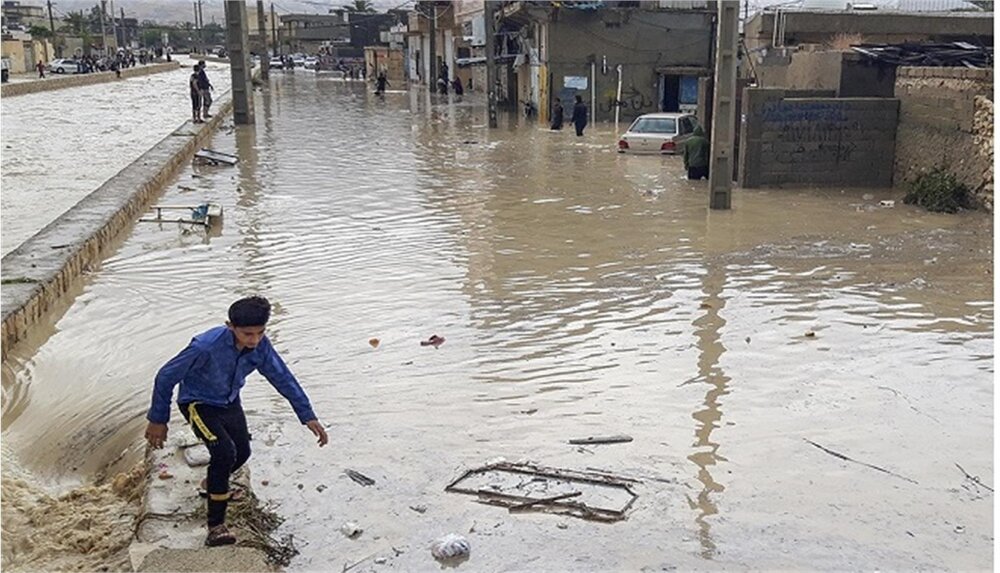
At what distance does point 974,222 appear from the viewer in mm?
13367

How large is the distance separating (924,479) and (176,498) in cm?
416

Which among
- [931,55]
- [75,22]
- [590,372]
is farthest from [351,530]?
A: [75,22]

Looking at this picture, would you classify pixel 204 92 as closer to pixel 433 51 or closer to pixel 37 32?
pixel 433 51

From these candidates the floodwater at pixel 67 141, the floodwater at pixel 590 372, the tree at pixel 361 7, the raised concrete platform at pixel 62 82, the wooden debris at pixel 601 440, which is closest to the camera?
the floodwater at pixel 590 372

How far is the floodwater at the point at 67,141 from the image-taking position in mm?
15523

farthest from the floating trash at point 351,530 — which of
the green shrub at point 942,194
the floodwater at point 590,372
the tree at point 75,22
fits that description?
the tree at point 75,22

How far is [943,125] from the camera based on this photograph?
1504 centimetres

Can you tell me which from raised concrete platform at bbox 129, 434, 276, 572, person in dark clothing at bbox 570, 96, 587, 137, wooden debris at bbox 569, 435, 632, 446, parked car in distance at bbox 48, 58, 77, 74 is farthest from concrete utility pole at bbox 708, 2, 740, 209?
parked car in distance at bbox 48, 58, 77, 74

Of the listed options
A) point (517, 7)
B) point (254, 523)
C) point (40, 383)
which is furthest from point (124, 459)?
point (517, 7)

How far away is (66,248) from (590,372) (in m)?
6.58

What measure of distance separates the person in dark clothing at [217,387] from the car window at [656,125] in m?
19.6

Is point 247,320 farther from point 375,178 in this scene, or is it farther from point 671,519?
point 375,178

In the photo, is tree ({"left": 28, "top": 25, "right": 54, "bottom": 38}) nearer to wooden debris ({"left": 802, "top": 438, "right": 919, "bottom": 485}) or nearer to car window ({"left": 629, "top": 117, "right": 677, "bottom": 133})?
car window ({"left": 629, "top": 117, "right": 677, "bottom": 133})

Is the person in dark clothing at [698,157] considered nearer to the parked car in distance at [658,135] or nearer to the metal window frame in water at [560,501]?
the parked car in distance at [658,135]
